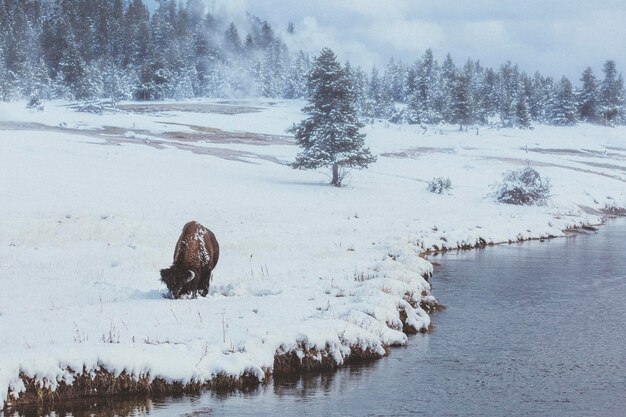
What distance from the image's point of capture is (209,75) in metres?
136

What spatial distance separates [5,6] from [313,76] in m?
121

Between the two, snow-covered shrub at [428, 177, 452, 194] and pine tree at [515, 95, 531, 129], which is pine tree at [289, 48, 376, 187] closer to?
snow-covered shrub at [428, 177, 452, 194]

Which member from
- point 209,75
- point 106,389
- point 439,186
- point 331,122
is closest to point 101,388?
point 106,389

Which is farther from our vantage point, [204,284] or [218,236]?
[218,236]

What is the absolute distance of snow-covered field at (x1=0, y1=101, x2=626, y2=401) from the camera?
1067 centimetres

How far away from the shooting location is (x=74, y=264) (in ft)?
57.2

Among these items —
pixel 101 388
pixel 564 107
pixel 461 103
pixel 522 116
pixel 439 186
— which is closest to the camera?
pixel 101 388

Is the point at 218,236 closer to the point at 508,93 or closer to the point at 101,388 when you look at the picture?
the point at 101,388

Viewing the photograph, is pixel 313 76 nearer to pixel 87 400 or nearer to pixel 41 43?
pixel 87 400

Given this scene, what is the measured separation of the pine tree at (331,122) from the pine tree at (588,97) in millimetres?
88641

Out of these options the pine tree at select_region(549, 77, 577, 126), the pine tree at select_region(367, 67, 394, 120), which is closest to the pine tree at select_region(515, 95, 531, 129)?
the pine tree at select_region(549, 77, 577, 126)

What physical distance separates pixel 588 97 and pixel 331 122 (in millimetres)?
90641

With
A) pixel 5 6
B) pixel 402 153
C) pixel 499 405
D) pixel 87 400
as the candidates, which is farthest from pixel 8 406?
pixel 5 6

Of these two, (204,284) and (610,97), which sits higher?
(610,97)
